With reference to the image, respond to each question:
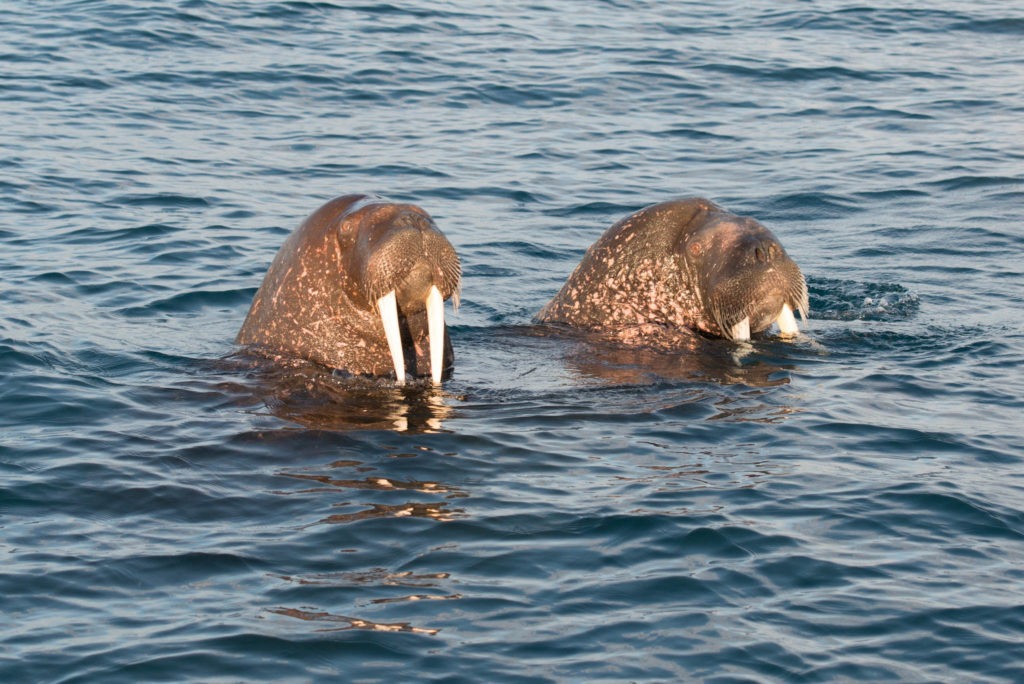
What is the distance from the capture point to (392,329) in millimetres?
9070

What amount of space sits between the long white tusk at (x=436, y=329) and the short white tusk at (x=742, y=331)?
228 centimetres

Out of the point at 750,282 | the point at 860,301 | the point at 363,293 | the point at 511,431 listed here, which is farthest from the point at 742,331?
the point at 363,293

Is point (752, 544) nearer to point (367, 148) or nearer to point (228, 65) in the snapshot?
point (367, 148)

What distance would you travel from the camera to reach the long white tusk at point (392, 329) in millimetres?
9016

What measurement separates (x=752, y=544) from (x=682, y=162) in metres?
12.8

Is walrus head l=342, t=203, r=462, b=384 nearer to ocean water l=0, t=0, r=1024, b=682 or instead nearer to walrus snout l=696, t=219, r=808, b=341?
ocean water l=0, t=0, r=1024, b=682

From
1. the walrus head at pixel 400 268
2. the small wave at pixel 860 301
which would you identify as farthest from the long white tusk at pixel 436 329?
the small wave at pixel 860 301

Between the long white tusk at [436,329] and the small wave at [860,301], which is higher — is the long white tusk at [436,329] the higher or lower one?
the higher one

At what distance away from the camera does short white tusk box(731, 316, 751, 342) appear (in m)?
10.4

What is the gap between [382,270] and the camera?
8891 millimetres

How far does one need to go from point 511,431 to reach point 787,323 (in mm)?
2710

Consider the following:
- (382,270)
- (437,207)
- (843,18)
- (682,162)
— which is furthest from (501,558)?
(843,18)

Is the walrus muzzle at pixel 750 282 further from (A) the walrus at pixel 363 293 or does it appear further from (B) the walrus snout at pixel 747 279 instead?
(A) the walrus at pixel 363 293

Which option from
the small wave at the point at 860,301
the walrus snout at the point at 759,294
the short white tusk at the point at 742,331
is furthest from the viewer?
the small wave at the point at 860,301
